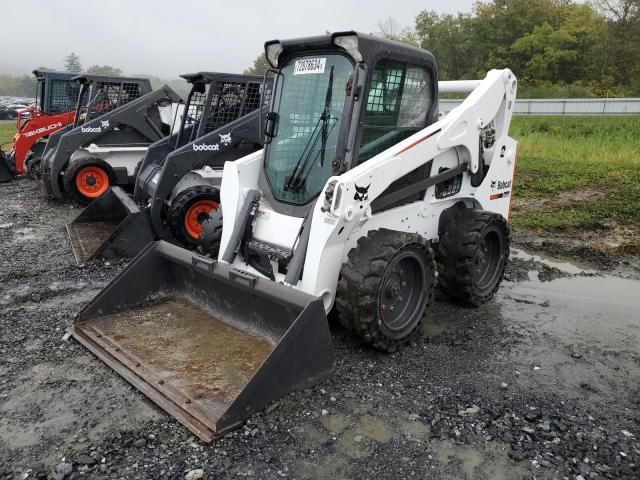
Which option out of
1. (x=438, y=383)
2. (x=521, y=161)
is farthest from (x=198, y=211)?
(x=521, y=161)

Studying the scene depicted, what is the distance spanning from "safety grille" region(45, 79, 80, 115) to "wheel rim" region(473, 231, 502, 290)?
10.3 metres

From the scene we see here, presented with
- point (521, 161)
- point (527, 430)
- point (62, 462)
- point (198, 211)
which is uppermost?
point (521, 161)

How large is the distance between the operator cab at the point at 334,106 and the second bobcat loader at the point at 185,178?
202cm

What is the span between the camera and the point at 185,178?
7.11 m

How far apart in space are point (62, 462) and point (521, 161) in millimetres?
12293

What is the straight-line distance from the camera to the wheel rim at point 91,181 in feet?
32.2

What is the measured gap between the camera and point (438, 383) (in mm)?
3799

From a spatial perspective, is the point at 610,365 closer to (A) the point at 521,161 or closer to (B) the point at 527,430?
(B) the point at 527,430

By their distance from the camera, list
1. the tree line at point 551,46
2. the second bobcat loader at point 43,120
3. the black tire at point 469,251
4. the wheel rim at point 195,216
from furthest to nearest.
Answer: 1. the tree line at point 551,46
2. the second bobcat loader at point 43,120
3. the wheel rim at point 195,216
4. the black tire at point 469,251

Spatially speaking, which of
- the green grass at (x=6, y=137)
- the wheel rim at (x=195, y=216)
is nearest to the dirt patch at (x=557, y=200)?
the wheel rim at (x=195, y=216)

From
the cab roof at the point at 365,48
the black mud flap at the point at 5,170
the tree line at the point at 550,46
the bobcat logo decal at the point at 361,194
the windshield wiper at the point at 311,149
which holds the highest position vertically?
the tree line at the point at 550,46

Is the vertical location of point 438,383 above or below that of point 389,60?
below

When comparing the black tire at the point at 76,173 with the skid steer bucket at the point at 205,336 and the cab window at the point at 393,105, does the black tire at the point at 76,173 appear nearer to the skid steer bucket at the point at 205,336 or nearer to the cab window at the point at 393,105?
the skid steer bucket at the point at 205,336

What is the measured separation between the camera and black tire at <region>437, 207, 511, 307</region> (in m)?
4.80
